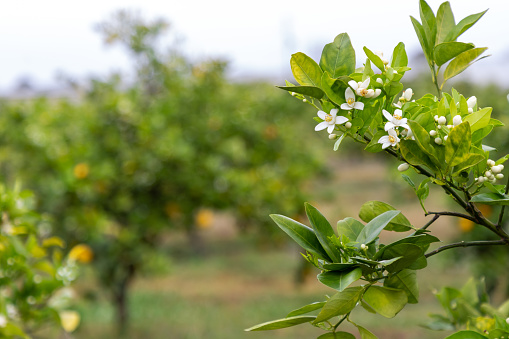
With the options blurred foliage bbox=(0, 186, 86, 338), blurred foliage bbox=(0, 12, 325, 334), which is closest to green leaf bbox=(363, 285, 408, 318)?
blurred foliage bbox=(0, 186, 86, 338)

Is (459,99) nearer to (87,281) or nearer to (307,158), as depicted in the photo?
(307,158)

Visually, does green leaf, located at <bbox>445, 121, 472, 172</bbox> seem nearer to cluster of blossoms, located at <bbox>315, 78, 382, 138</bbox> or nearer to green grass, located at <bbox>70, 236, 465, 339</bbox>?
cluster of blossoms, located at <bbox>315, 78, 382, 138</bbox>

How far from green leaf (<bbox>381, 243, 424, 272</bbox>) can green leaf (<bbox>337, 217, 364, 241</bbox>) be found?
66mm

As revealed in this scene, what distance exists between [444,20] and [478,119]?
0.16 metres

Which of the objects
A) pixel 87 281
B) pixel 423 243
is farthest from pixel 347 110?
pixel 87 281

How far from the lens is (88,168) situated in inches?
154

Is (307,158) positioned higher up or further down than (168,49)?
further down

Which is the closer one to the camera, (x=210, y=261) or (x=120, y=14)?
(x=120, y=14)

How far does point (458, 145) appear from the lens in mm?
683

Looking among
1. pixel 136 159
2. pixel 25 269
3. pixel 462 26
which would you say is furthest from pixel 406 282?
pixel 136 159

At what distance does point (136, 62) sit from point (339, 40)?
440 centimetres

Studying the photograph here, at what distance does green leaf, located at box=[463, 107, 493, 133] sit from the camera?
0.71 meters

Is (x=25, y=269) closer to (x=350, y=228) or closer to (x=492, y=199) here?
(x=350, y=228)

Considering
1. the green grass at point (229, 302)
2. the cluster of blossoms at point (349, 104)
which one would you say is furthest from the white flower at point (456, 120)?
the green grass at point (229, 302)
